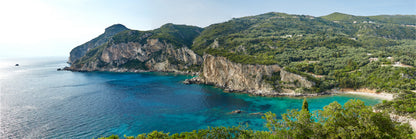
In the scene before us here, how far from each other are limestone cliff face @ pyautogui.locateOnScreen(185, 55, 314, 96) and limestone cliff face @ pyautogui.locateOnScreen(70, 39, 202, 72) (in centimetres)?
5199

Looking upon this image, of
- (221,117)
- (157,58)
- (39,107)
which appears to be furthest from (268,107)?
(157,58)

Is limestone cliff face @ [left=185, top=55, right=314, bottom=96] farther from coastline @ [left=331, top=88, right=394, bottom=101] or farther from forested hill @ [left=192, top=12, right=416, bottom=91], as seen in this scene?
coastline @ [left=331, top=88, right=394, bottom=101]

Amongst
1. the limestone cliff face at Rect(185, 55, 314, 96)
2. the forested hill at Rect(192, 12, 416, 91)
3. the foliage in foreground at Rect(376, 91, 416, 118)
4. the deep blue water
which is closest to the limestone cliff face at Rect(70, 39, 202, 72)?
the forested hill at Rect(192, 12, 416, 91)

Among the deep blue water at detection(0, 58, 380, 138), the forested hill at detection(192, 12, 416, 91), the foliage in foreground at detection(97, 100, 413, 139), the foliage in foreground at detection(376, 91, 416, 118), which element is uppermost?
the forested hill at detection(192, 12, 416, 91)

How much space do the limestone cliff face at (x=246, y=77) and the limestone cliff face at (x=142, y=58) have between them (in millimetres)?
51988

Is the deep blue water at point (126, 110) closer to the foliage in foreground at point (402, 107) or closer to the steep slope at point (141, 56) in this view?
the foliage in foreground at point (402, 107)

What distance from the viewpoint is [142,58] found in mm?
171250

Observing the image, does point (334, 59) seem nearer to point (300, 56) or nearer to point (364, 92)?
point (300, 56)

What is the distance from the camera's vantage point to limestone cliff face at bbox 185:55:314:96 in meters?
76.9

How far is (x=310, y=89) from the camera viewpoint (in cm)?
7375

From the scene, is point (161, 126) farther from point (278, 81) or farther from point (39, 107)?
point (278, 81)

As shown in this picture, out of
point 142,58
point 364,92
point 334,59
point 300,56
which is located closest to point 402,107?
point 364,92

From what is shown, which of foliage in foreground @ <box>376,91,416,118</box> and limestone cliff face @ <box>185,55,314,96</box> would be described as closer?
foliage in foreground @ <box>376,91,416,118</box>

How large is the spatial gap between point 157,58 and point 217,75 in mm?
84176
